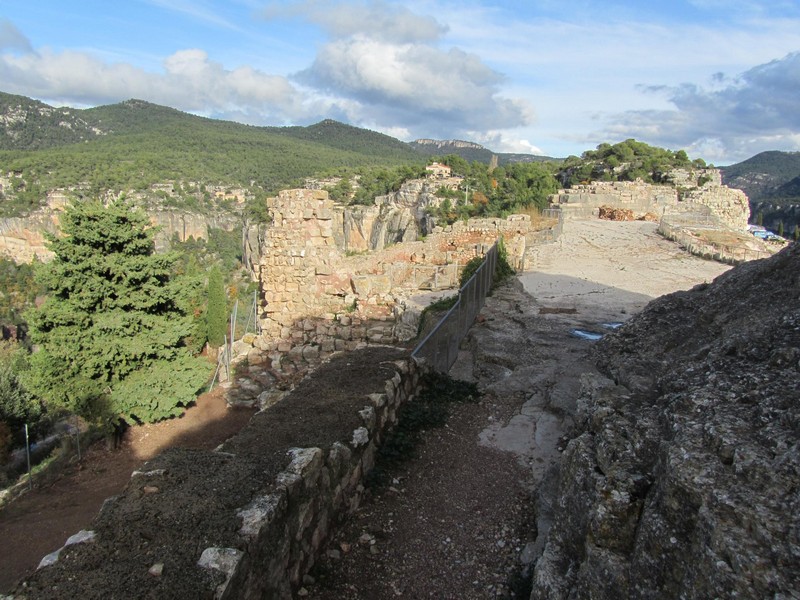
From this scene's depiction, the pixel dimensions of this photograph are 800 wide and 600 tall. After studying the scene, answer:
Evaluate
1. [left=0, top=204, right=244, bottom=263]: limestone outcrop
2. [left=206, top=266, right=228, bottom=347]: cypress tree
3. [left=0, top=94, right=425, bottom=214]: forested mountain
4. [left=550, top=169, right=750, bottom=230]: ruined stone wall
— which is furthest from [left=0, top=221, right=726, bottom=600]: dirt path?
[left=0, top=94, right=425, bottom=214]: forested mountain

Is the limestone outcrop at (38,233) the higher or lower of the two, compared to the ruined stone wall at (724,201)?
lower

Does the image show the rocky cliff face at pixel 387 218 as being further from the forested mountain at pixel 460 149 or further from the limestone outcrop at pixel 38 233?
the forested mountain at pixel 460 149

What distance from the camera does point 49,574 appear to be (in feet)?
8.63

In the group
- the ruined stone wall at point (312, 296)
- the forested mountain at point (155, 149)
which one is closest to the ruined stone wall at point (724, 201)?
the ruined stone wall at point (312, 296)

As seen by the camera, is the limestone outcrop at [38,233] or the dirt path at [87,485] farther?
the limestone outcrop at [38,233]

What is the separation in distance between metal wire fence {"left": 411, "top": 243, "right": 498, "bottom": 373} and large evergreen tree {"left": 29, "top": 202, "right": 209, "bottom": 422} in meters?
7.18

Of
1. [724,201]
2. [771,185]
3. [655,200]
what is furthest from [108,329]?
[771,185]

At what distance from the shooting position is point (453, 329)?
26.5 feet

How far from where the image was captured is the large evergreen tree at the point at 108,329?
1173 cm

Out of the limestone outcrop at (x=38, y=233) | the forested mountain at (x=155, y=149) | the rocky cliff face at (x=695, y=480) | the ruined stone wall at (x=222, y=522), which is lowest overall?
the limestone outcrop at (x=38, y=233)

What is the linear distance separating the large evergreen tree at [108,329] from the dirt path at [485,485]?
7848 mm

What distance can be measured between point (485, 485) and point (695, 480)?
2.78 metres

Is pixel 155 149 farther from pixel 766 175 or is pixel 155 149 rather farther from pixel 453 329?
pixel 766 175

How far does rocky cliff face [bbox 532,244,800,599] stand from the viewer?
6.52 feet
